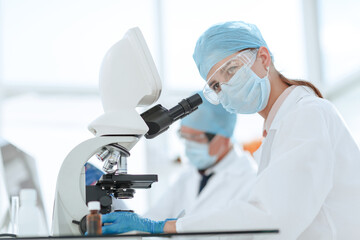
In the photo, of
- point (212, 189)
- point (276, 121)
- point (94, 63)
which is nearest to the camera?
point (276, 121)

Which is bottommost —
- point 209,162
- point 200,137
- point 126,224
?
point 209,162

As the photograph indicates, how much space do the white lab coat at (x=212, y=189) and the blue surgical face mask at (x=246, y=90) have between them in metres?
1.23

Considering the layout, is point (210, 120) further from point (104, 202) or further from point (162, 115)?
point (104, 202)

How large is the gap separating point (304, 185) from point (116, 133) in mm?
506

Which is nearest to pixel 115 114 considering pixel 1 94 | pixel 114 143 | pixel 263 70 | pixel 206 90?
pixel 114 143

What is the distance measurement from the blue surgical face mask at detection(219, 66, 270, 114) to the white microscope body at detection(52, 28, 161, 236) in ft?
1.13

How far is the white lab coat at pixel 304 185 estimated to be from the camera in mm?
1297

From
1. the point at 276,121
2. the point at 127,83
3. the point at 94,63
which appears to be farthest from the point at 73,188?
the point at 94,63

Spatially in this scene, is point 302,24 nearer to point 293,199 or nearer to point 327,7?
point 327,7

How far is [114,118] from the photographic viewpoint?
4.65ft

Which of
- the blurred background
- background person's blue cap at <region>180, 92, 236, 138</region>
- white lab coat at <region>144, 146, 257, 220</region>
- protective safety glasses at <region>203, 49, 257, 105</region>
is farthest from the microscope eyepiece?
the blurred background

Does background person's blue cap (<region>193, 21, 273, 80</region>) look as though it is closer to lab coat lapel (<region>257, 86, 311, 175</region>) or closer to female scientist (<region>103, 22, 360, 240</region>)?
female scientist (<region>103, 22, 360, 240</region>)

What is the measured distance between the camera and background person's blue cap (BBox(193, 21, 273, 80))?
1732 millimetres

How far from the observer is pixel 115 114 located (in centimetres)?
143
